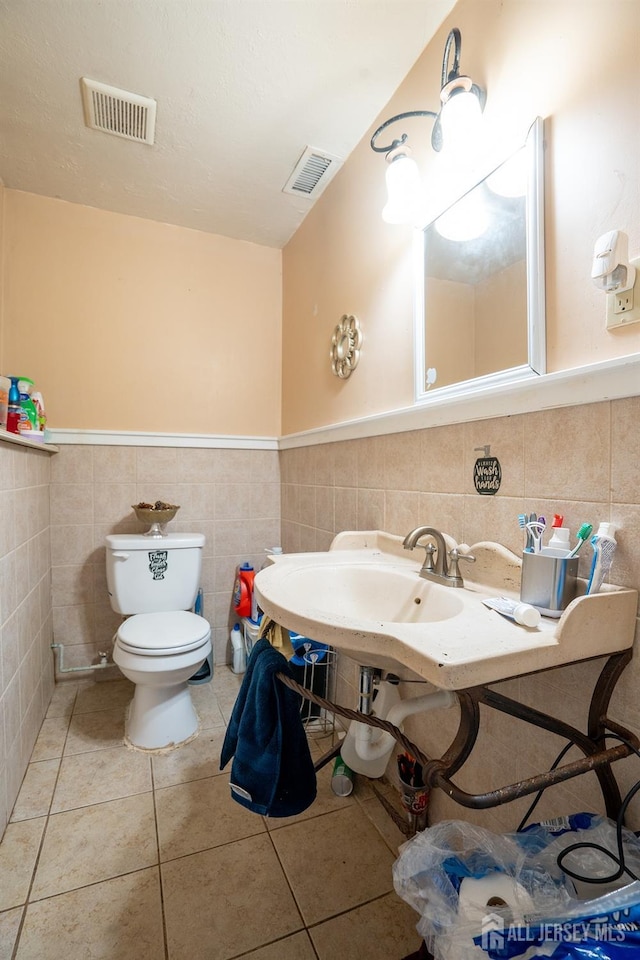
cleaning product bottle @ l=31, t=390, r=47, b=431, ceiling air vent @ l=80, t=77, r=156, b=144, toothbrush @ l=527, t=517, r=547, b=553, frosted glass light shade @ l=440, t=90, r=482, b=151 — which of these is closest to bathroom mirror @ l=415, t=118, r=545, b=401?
frosted glass light shade @ l=440, t=90, r=482, b=151

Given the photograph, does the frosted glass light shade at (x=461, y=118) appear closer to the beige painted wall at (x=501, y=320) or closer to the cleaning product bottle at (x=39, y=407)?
the beige painted wall at (x=501, y=320)

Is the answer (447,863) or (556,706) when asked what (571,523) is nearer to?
(556,706)

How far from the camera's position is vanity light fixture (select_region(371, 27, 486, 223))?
101 centimetres

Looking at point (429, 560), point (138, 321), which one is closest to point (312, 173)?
point (138, 321)

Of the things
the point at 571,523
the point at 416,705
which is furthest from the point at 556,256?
the point at 416,705

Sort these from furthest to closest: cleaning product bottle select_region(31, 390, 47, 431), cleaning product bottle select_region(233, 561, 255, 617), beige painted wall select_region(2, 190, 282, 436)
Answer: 1. cleaning product bottle select_region(233, 561, 255, 617)
2. beige painted wall select_region(2, 190, 282, 436)
3. cleaning product bottle select_region(31, 390, 47, 431)

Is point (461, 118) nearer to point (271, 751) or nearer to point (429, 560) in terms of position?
point (429, 560)

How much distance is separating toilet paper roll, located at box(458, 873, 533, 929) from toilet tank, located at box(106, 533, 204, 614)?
1.56m

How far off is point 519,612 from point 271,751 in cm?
73

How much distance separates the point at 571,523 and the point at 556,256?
0.54m

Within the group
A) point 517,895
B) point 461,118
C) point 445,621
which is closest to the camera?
point 517,895

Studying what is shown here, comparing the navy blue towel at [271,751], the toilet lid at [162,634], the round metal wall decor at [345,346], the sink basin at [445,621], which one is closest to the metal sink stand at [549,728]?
the sink basin at [445,621]

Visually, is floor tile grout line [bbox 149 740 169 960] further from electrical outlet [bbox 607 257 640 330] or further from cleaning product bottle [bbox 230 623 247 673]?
electrical outlet [bbox 607 257 640 330]

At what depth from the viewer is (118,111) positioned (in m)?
1.53
